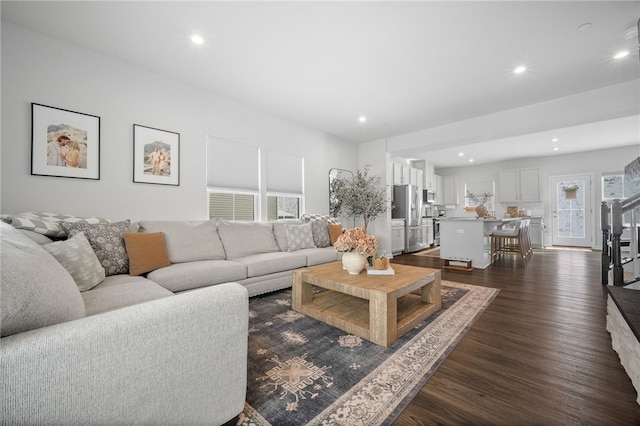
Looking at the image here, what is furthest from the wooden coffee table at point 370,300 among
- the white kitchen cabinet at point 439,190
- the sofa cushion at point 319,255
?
the white kitchen cabinet at point 439,190

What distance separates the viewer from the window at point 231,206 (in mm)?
3785

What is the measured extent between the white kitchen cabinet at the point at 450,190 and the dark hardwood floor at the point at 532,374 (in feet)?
22.6

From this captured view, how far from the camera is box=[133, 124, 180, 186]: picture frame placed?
10.0ft

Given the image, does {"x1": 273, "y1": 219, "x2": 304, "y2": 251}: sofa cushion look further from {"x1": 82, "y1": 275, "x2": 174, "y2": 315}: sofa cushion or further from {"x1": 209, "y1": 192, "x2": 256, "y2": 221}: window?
{"x1": 82, "y1": 275, "x2": 174, "y2": 315}: sofa cushion

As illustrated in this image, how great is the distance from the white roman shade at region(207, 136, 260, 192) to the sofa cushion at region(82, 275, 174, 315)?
6.67 feet

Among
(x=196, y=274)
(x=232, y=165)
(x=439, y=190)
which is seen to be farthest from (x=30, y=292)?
(x=439, y=190)

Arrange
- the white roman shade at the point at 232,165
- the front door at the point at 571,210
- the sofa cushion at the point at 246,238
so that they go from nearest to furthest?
the sofa cushion at the point at 246,238 < the white roman shade at the point at 232,165 < the front door at the point at 571,210

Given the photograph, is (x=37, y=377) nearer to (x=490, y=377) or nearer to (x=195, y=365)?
(x=195, y=365)

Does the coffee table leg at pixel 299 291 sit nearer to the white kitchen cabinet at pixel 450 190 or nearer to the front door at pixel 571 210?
the white kitchen cabinet at pixel 450 190

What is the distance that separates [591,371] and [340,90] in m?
3.70

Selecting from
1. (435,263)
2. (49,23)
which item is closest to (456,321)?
(435,263)

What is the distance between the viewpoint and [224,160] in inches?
151

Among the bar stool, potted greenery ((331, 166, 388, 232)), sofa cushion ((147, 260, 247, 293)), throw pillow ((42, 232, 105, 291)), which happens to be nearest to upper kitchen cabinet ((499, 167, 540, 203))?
the bar stool

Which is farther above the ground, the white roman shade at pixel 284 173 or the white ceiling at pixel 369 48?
the white ceiling at pixel 369 48
